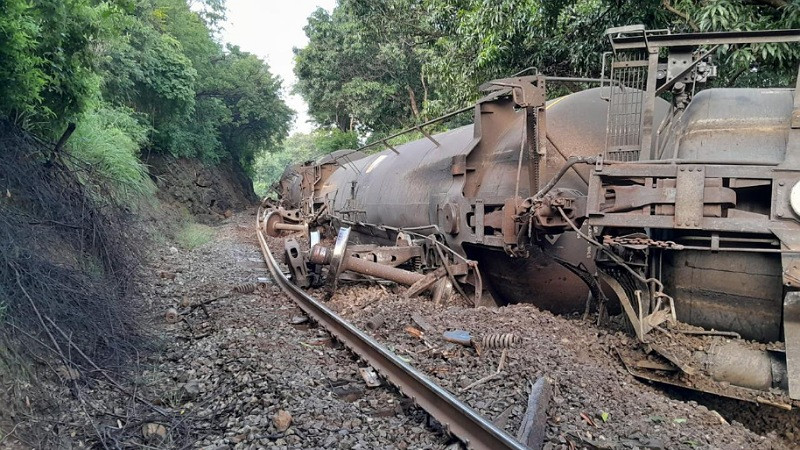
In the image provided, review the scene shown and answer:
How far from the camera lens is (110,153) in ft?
33.8

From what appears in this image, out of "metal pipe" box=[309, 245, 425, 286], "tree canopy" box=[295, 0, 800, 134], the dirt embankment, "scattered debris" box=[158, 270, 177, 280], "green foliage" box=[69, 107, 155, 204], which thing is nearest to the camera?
"tree canopy" box=[295, 0, 800, 134]

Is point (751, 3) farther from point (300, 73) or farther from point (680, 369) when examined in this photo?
point (300, 73)

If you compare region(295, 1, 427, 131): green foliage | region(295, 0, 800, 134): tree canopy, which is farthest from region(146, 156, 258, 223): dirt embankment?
region(295, 0, 800, 134): tree canopy

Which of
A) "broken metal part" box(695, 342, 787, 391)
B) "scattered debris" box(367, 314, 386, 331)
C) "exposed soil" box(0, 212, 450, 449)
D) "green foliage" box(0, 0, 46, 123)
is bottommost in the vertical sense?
"exposed soil" box(0, 212, 450, 449)

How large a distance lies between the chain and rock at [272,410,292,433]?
8.48 feet

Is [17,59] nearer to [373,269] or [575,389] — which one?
[373,269]

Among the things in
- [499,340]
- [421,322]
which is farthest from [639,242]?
[421,322]

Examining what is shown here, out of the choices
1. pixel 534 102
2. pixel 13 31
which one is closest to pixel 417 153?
pixel 534 102

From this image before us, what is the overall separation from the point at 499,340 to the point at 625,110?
2375mm

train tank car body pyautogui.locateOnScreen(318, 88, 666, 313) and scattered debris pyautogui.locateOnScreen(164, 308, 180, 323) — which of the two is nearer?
train tank car body pyautogui.locateOnScreen(318, 88, 666, 313)

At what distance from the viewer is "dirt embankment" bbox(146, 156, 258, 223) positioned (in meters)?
25.0

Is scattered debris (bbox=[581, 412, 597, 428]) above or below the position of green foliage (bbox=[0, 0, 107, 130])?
below

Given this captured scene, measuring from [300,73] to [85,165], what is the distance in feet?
87.1

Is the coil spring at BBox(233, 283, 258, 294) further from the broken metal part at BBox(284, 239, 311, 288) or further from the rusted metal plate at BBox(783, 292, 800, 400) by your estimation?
the rusted metal plate at BBox(783, 292, 800, 400)
